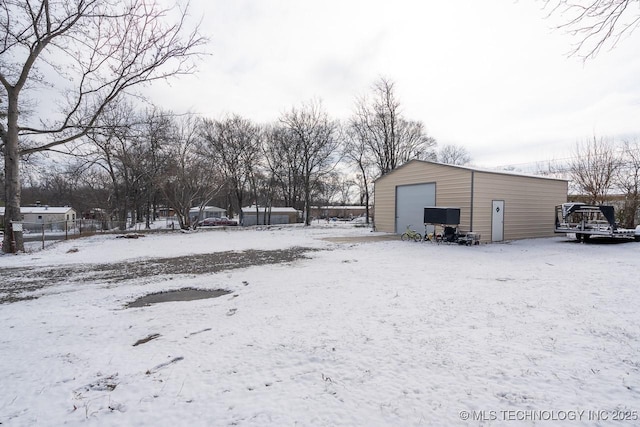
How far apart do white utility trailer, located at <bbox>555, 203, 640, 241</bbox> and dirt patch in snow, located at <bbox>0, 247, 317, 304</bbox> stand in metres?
12.9

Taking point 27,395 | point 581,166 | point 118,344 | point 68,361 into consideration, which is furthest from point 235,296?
point 581,166

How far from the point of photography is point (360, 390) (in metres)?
2.84

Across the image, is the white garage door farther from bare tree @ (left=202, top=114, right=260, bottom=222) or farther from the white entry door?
bare tree @ (left=202, top=114, right=260, bottom=222)

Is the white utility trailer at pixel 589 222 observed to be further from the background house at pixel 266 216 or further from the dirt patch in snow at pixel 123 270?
Answer: the background house at pixel 266 216

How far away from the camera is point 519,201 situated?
1584 centimetres

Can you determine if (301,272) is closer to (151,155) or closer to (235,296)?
(235,296)

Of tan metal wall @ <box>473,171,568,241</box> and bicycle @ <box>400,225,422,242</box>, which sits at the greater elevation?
tan metal wall @ <box>473,171,568,241</box>

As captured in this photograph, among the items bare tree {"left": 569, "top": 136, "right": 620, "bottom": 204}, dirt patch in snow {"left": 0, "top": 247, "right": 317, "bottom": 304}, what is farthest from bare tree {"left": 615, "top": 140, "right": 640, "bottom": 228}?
dirt patch in snow {"left": 0, "top": 247, "right": 317, "bottom": 304}

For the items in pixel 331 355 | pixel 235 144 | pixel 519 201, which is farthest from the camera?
pixel 235 144

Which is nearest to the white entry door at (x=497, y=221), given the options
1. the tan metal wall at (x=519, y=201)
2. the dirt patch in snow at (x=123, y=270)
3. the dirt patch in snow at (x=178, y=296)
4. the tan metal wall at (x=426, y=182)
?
the tan metal wall at (x=519, y=201)

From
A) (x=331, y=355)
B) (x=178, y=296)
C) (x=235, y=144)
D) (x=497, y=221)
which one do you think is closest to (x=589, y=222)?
(x=497, y=221)

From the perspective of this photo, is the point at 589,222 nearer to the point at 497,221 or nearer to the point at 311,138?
the point at 497,221

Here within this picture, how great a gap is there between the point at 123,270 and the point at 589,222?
19178 millimetres

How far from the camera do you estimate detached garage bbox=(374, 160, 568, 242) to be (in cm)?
1444
